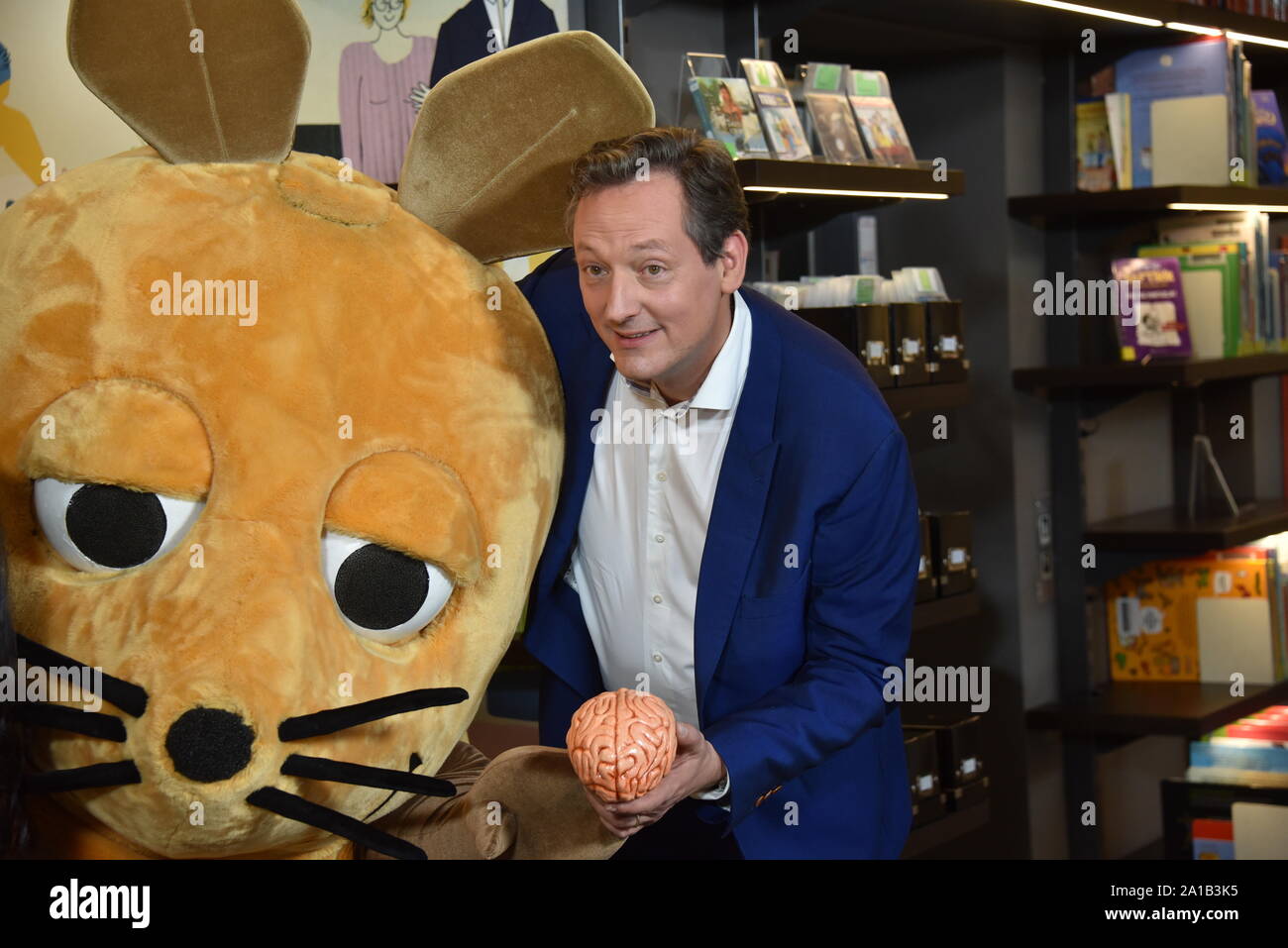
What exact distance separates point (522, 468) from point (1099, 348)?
2.91 meters

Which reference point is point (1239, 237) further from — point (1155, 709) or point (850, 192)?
point (850, 192)

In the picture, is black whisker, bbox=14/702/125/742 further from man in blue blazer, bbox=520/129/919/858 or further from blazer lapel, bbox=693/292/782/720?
blazer lapel, bbox=693/292/782/720

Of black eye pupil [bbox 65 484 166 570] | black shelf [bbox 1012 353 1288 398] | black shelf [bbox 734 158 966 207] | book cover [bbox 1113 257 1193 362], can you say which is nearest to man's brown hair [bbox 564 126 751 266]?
black eye pupil [bbox 65 484 166 570]

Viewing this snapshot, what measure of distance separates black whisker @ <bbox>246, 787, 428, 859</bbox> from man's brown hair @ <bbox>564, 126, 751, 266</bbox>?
2.06 feet

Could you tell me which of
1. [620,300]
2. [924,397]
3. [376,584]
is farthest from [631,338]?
[924,397]

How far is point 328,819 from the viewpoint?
1207 millimetres

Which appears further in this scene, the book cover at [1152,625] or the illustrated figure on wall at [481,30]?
the book cover at [1152,625]

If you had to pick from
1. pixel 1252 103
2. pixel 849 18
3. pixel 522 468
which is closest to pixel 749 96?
pixel 849 18

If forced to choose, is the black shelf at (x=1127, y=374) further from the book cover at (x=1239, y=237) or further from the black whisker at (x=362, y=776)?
the black whisker at (x=362, y=776)

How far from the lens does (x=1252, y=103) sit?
417 cm

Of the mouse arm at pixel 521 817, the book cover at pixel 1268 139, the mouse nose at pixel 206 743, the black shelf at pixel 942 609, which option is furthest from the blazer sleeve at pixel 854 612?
the book cover at pixel 1268 139

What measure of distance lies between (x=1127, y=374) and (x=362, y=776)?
2.87 meters

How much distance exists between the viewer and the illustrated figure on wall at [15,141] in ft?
6.66

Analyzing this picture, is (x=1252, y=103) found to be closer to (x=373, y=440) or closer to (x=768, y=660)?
(x=768, y=660)
